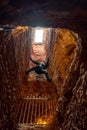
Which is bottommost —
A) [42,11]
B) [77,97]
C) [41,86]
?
[41,86]

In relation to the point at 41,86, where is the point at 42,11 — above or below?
above

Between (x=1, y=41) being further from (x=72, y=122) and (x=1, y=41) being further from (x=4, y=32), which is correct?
(x=72, y=122)

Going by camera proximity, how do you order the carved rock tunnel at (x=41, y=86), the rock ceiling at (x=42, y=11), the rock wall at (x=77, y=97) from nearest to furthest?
the rock ceiling at (x=42, y=11) → the rock wall at (x=77, y=97) → the carved rock tunnel at (x=41, y=86)

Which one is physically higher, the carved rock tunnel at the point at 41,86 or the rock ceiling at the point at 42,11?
the rock ceiling at the point at 42,11

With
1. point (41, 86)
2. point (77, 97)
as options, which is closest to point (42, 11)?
point (77, 97)

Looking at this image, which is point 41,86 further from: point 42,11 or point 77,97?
point 42,11

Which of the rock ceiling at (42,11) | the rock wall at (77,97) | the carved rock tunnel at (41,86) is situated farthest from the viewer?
the carved rock tunnel at (41,86)

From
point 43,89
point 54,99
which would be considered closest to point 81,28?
point 54,99

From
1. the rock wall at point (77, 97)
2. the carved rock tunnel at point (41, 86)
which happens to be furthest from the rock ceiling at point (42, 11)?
the carved rock tunnel at point (41, 86)

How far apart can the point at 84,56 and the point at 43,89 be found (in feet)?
17.0

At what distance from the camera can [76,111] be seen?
3648mm

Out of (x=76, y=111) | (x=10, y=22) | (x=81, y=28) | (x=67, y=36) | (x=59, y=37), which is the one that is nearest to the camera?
(x=10, y=22)

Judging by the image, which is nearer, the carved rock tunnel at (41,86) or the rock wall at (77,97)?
the rock wall at (77,97)

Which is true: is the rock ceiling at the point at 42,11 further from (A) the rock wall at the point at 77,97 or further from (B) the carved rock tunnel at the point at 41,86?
(B) the carved rock tunnel at the point at 41,86
